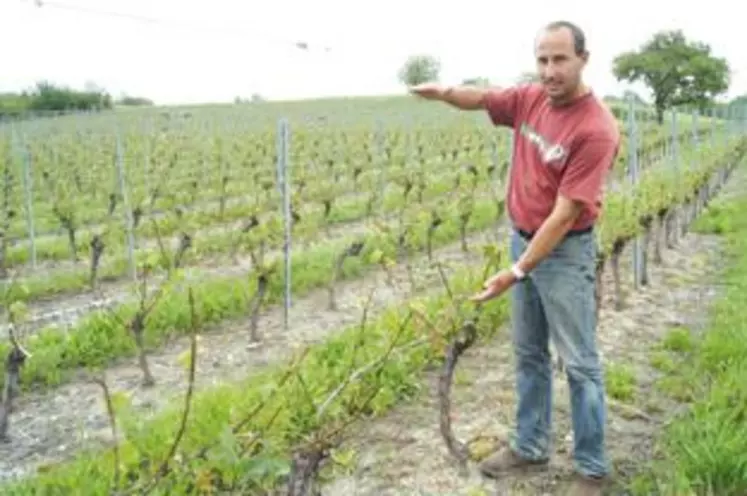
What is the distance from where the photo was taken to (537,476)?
412cm

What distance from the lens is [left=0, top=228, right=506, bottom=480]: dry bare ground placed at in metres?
4.93

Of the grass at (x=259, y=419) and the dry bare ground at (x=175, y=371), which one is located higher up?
the grass at (x=259, y=419)

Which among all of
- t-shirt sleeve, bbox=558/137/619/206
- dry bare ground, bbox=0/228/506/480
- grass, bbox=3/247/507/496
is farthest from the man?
dry bare ground, bbox=0/228/506/480

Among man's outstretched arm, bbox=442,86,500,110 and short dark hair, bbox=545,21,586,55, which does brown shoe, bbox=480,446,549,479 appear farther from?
short dark hair, bbox=545,21,586,55

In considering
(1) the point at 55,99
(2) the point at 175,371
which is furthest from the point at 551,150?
(1) the point at 55,99

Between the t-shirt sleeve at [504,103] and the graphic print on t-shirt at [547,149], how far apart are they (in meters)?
0.24

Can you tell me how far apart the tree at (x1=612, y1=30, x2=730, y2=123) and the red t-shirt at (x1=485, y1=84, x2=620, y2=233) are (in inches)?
2259

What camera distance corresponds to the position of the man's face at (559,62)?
11.0 ft

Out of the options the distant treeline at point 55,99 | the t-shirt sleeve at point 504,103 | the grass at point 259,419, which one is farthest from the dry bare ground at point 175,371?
the distant treeline at point 55,99

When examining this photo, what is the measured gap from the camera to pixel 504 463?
4.13m

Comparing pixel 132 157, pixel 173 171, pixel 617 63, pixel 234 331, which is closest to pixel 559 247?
pixel 234 331

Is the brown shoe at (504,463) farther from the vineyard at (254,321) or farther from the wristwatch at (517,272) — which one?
the wristwatch at (517,272)

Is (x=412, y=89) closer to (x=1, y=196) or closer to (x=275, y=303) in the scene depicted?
(x=275, y=303)

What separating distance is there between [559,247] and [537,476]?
1.28 m
